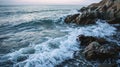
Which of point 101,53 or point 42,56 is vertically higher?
point 101,53

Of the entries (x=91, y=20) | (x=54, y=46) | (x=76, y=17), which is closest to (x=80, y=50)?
(x=54, y=46)

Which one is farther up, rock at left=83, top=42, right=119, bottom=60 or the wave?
rock at left=83, top=42, right=119, bottom=60

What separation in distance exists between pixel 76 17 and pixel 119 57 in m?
14.3

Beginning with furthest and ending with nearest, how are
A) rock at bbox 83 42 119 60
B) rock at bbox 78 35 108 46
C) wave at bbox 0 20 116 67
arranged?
rock at bbox 78 35 108 46 → rock at bbox 83 42 119 60 → wave at bbox 0 20 116 67

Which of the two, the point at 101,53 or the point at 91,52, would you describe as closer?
the point at 101,53

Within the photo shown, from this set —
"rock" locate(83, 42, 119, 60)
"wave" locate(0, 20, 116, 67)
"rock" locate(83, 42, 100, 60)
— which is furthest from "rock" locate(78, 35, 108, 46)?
"rock" locate(83, 42, 119, 60)

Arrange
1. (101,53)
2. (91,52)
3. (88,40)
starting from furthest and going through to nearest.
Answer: (88,40) → (91,52) → (101,53)

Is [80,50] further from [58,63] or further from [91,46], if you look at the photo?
[58,63]

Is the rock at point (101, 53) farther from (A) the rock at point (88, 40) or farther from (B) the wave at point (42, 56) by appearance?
(A) the rock at point (88, 40)

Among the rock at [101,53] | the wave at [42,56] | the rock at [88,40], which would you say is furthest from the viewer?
the rock at [88,40]

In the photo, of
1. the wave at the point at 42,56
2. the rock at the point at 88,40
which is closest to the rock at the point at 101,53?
the wave at the point at 42,56

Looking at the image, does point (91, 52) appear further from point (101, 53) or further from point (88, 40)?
point (88, 40)

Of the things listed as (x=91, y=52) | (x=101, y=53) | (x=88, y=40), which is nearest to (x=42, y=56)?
(x=91, y=52)

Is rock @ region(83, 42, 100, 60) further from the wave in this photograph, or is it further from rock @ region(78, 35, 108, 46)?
rock @ region(78, 35, 108, 46)
